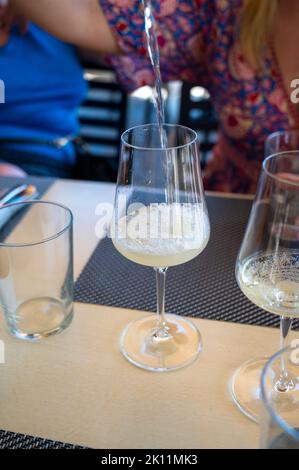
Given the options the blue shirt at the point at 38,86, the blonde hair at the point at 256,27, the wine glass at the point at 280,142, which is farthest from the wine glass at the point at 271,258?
the blue shirt at the point at 38,86

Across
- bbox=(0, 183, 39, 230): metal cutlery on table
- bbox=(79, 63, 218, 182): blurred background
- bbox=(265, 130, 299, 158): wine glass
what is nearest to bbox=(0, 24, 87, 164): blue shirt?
bbox=(79, 63, 218, 182): blurred background

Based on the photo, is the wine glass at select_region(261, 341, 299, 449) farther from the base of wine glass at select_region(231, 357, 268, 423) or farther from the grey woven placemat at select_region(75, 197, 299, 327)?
the grey woven placemat at select_region(75, 197, 299, 327)

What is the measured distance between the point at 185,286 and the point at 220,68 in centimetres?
60

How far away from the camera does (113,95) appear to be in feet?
5.18

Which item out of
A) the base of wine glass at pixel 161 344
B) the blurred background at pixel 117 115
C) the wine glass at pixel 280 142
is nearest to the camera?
the base of wine glass at pixel 161 344

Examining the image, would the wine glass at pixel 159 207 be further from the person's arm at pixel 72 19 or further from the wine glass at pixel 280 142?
the person's arm at pixel 72 19

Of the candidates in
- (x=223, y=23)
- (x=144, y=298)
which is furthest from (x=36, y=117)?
(x=144, y=298)

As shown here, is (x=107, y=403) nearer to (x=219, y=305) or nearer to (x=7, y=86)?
(x=219, y=305)

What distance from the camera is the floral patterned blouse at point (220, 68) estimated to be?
1.18 m

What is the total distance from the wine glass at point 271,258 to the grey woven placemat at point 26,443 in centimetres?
19

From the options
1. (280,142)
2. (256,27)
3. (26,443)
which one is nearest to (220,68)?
(256,27)

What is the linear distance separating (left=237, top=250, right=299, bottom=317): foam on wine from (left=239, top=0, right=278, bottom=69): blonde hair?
0.66 metres

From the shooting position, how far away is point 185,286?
2.62ft

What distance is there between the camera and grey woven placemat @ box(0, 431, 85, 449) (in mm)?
570
